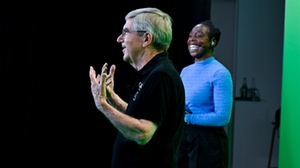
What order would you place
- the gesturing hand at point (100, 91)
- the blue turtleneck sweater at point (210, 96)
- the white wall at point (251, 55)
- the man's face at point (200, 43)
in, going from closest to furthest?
the gesturing hand at point (100, 91)
the blue turtleneck sweater at point (210, 96)
the man's face at point (200, 43)
the white wall at point (251, 55)

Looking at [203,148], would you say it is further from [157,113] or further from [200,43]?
[157,113]

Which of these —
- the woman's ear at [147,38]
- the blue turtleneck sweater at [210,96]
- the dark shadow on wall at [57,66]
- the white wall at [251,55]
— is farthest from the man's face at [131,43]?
the white wall at [251,55]

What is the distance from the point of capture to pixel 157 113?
4.02 feet

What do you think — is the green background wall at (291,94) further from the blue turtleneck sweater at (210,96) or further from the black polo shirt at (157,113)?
the black polo shirt at (157,113)

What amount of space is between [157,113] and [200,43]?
914mm

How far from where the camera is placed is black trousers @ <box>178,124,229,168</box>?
1.94m

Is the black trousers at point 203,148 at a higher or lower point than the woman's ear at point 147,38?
lower

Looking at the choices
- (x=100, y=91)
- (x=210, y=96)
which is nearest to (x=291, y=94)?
(x=210, y=96)

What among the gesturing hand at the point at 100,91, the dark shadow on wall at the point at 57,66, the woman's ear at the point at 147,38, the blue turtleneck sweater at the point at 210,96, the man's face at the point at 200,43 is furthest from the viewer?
the dark shadow on wall at the point at 57,66

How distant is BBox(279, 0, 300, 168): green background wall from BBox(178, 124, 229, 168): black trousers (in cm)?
31

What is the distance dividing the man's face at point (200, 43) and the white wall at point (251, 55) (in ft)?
5.60

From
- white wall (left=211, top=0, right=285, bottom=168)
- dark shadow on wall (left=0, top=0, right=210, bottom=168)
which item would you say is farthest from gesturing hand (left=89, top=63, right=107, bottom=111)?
white wall (left=211, top=0, right=285, bottom=168)

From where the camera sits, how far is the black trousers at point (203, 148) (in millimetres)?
1944

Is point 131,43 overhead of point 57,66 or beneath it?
overhead
